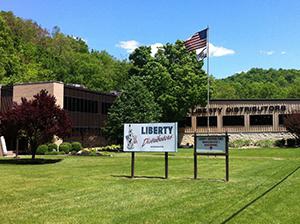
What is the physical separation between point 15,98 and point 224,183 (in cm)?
3460

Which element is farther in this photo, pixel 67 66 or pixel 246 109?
pixel 67 66

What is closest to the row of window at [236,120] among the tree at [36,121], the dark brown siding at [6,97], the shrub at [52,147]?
the shrub at [52,147]

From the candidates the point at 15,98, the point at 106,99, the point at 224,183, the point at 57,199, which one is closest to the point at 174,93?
the point at 106,99

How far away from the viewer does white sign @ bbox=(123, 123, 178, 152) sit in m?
17.5

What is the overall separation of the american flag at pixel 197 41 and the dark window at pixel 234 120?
19136 millimetres

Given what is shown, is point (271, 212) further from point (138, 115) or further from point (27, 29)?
point (27, 29)

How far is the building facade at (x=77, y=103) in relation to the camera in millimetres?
44969

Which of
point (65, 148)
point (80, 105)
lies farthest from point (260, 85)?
point (65, 148)

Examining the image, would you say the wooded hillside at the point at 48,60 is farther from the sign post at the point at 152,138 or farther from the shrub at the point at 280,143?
the sign post at the point at 152,138

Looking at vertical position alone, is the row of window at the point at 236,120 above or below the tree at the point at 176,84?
below

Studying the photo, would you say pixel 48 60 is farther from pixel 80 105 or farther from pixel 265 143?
pixel 265 143

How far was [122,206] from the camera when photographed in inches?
422

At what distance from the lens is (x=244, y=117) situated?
6038 centimetres

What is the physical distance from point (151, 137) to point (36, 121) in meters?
12.4
